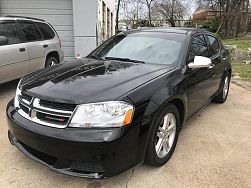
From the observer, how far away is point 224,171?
3.60 metres

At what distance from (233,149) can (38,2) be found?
8.86m

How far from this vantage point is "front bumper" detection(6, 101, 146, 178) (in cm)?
280

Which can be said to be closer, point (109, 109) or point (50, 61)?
point (109, 109)

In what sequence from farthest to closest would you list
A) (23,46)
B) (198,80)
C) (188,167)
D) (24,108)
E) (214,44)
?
1. (23,46)
2. (214,44)
3. (198,80)
4. (188,167)
5. (24,108)

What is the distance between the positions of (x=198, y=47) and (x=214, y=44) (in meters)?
1.06

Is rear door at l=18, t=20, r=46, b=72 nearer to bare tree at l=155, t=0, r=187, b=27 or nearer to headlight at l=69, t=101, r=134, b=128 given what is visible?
headlight at l=69, t=101, r=134, b=128

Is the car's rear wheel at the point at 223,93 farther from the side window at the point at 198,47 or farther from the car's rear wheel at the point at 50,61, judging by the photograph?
the car's rear wheel at the point at 50,61

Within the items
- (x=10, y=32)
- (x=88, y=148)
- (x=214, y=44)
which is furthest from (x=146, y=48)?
(x=10, y=32)

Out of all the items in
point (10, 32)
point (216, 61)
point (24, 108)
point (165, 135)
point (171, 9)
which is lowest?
→ point (165, 135)

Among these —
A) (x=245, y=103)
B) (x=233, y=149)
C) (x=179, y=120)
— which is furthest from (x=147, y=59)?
(x=245, y=103)

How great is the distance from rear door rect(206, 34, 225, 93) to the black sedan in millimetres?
867

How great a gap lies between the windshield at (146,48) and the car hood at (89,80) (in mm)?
248

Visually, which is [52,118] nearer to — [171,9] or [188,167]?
[188,167]

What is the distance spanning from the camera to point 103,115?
9.48 feet
